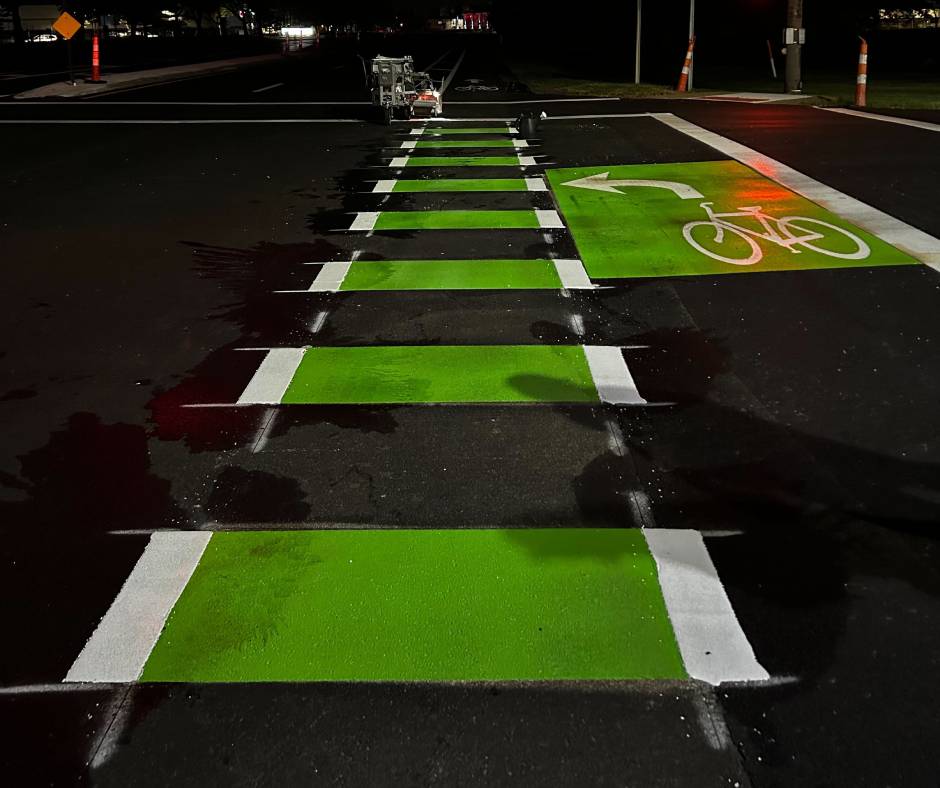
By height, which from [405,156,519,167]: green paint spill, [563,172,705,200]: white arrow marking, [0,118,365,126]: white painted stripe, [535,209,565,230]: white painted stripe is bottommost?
[535,209,565,230]: white painted stripe

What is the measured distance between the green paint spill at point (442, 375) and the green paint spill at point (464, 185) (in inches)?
233

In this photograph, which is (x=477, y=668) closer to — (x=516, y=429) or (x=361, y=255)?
(x=516, y=429)

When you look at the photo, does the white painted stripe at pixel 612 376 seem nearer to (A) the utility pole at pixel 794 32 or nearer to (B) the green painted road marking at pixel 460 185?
(B) the green painted road marking at pixel 460 185

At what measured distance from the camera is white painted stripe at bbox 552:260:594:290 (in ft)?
23.2

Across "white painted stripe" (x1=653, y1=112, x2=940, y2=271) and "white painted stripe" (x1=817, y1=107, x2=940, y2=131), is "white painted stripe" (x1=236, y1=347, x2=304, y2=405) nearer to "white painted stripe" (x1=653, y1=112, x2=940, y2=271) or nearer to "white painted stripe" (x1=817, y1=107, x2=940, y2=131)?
"white painted stripe" (x1=653, y1=112, x2=940, y2=271)

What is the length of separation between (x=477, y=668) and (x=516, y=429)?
1901mm

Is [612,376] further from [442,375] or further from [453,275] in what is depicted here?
[453,275]

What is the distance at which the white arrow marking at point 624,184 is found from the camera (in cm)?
1018

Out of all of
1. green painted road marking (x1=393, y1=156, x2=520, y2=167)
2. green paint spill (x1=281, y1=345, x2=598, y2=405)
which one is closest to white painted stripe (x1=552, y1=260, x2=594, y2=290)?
green paint spill (x1=281, y1=345, x2=598, y2=405)

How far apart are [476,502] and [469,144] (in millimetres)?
12427

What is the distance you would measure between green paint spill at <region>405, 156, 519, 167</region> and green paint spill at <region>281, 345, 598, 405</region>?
805 cm

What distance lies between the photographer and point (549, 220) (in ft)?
31.0

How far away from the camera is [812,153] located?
1262 cm

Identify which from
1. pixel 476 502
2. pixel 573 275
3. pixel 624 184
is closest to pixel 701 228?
pixel 573 275
